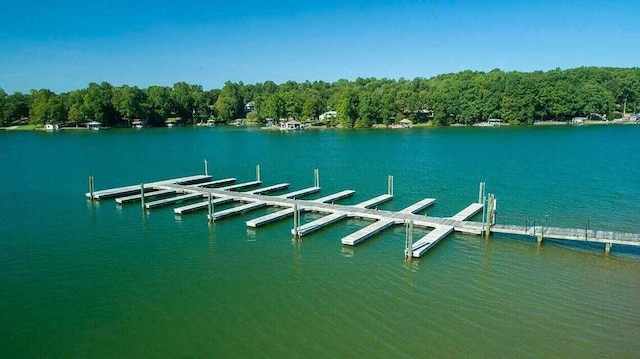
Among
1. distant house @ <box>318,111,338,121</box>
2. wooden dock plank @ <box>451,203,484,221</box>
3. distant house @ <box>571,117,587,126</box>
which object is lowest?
wooden dock plank @ <box>451,203,484,221</box>

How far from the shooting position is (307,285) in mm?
17938

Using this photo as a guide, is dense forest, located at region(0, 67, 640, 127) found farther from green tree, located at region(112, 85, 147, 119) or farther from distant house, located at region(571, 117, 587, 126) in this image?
distant house, located at region(571, 117, 587, 126)

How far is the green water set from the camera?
1384 centimetres

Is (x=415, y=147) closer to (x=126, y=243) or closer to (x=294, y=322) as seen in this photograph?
(x=126, y=243)

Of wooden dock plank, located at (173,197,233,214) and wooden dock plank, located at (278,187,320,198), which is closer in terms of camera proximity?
wooden dock plank, located at (173,197,233,214)

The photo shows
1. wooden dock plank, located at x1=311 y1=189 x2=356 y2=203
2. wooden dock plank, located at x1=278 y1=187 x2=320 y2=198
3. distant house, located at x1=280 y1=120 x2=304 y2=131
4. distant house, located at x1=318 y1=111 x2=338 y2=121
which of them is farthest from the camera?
distant house, located at x1=318 y1=111 x2=338 y2=121

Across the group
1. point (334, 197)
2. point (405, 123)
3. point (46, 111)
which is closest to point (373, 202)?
point (334, 197)

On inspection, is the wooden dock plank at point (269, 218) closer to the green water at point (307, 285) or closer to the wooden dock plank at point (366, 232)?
the green water at point (307, 285)

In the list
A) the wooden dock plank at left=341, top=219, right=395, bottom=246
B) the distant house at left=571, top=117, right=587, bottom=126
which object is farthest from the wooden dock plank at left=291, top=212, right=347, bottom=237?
the distant house at left=571, top=117, right=587, bottom=126

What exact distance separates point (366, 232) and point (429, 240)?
3.13m

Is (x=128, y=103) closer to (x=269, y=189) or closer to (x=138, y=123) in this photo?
(x=138, y=123)

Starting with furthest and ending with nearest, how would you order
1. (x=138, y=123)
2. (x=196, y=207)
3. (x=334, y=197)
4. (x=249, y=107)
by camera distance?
(x=249, y=107) → (x=138, y=123) → (x=334, y=197) → (x=196, y=207)

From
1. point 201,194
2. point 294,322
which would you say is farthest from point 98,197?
point 294,322

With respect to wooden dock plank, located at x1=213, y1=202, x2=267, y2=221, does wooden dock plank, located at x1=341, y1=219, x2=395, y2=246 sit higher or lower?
lower
